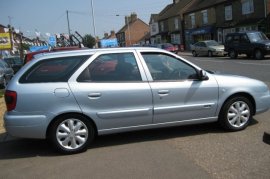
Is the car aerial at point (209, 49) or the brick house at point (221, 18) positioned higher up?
the brick house at point (221, 18)

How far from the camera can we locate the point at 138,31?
3711 inches

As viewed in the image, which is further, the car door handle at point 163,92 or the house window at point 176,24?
the house window at point 176,24

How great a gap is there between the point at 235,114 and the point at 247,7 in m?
36.3

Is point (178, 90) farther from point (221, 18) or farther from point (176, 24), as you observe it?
point (176, 24)

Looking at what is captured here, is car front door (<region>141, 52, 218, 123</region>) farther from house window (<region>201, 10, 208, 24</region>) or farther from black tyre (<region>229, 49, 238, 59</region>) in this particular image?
house window (<region>201, 10, 208, 24</region>)

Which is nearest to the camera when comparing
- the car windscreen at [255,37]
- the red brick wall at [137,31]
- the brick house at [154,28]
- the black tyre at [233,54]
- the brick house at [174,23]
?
the car windscreen at [255,37]

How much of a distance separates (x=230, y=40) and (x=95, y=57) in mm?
23711

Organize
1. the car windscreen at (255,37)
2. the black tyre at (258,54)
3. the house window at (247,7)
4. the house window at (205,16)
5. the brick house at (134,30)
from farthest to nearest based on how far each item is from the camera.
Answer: the brick house at (134,30) < the house window at (205,16) < the house window at (247,7) < the car windscreen at (255,37) < the black tyre at (258,54)

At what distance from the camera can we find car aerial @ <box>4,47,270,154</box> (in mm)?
5746

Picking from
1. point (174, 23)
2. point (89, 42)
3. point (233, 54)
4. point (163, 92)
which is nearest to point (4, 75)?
point (163, 92)

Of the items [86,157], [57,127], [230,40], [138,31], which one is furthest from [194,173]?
[138,31]

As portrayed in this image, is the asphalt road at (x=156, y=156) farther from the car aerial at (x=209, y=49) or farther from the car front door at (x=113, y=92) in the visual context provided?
the car aerial at (x=209, y=49)

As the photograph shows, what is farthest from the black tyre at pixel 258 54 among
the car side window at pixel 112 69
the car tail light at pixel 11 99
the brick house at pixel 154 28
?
the brick house at pixel 154 28

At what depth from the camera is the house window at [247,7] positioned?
39362 millimetres
